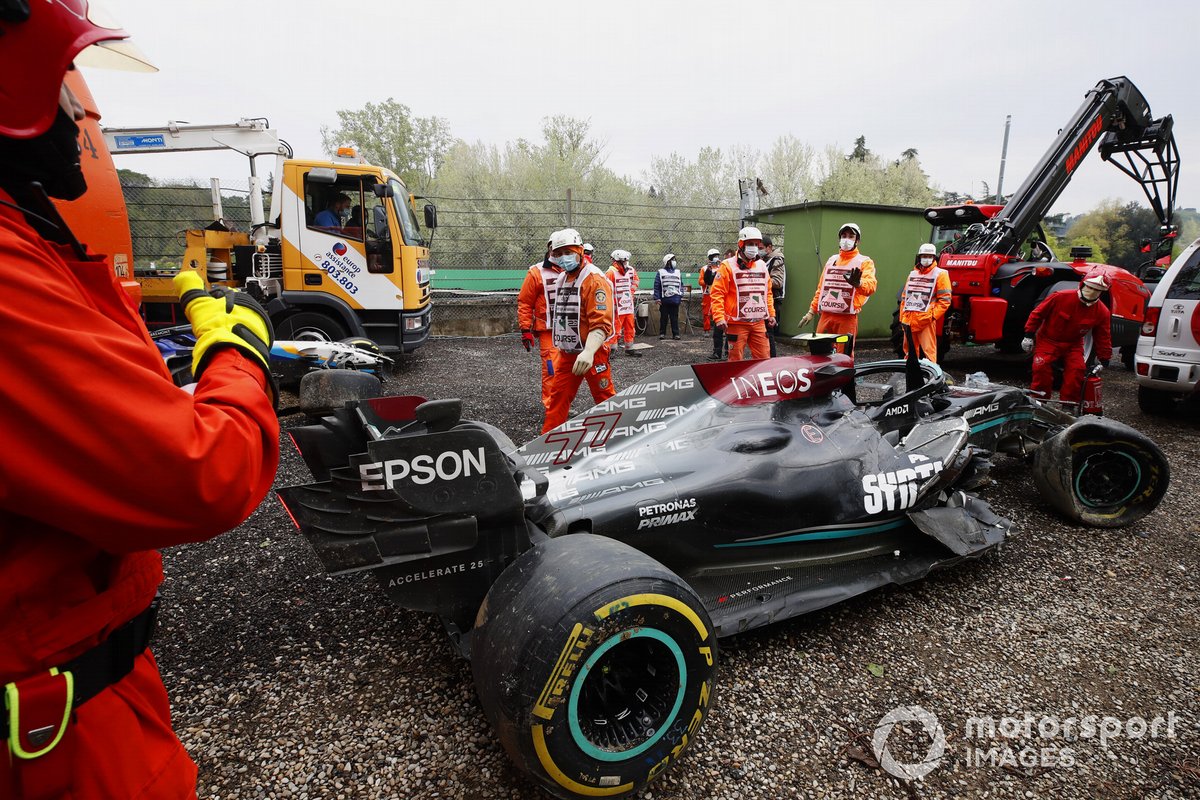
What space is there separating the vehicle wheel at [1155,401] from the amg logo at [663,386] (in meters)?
6.66

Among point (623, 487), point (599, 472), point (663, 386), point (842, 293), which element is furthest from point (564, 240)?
point (842, 293)

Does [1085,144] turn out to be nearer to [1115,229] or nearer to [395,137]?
[1115,229]

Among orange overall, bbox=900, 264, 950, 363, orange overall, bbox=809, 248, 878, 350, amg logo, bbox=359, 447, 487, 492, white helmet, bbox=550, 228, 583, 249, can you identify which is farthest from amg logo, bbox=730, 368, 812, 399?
orange overall, bbox=900, 264, 950, 363

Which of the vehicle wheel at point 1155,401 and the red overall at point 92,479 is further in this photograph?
the vehicle wheel at point 1155,401

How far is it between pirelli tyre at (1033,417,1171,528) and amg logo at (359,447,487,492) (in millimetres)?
4092

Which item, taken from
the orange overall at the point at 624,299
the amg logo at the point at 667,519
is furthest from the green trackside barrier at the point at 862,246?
the amg logo at the point at 667,519

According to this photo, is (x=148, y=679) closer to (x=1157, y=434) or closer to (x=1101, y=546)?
(x=1101, y=546)

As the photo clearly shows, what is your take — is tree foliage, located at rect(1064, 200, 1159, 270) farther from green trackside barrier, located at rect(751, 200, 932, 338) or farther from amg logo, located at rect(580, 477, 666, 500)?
amg logo, located at rect(580, 477, 666, 500)

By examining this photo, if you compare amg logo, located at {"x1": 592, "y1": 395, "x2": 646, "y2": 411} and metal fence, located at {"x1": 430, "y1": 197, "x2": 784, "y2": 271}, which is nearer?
amg logo, located at {"x1": 592, "y1": 395, "x2": 646, "y2": 411}

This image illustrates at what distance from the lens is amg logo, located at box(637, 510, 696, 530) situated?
2553 mm

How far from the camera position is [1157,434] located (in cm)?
639

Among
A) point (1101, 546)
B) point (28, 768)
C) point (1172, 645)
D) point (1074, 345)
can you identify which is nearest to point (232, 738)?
point (28, 768)

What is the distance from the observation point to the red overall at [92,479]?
2.59 ft

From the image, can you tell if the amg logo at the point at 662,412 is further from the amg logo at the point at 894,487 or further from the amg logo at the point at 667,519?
the amg logo at the point at 894,487
